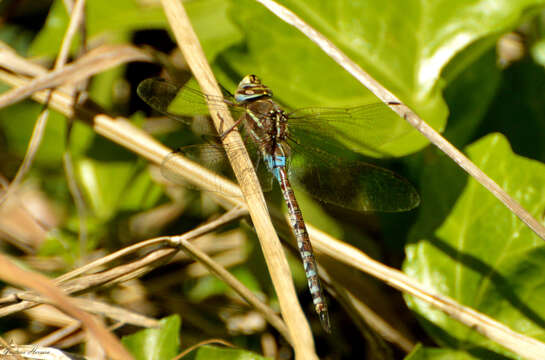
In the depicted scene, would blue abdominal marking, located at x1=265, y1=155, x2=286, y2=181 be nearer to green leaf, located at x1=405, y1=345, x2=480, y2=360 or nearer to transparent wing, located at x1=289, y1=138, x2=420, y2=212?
transparent wing, located at x1=289, y1=138, x2=420, y2=212

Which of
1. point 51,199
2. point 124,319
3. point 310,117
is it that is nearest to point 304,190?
point 310,117

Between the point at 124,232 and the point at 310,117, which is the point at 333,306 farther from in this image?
the point at 124,232

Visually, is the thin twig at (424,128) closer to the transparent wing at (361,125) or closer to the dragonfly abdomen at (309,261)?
the transparent wing at (361,125)

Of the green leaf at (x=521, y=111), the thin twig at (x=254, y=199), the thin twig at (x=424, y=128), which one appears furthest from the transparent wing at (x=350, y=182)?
the green leaf at (x=521, y=111)

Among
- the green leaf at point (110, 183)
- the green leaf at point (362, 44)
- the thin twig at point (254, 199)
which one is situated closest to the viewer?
the thin twig at point (254, 199)

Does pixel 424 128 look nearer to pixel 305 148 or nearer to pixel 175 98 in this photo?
pixel 305 148

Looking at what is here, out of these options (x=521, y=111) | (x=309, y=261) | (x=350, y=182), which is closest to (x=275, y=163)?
(x=350, y=182)
